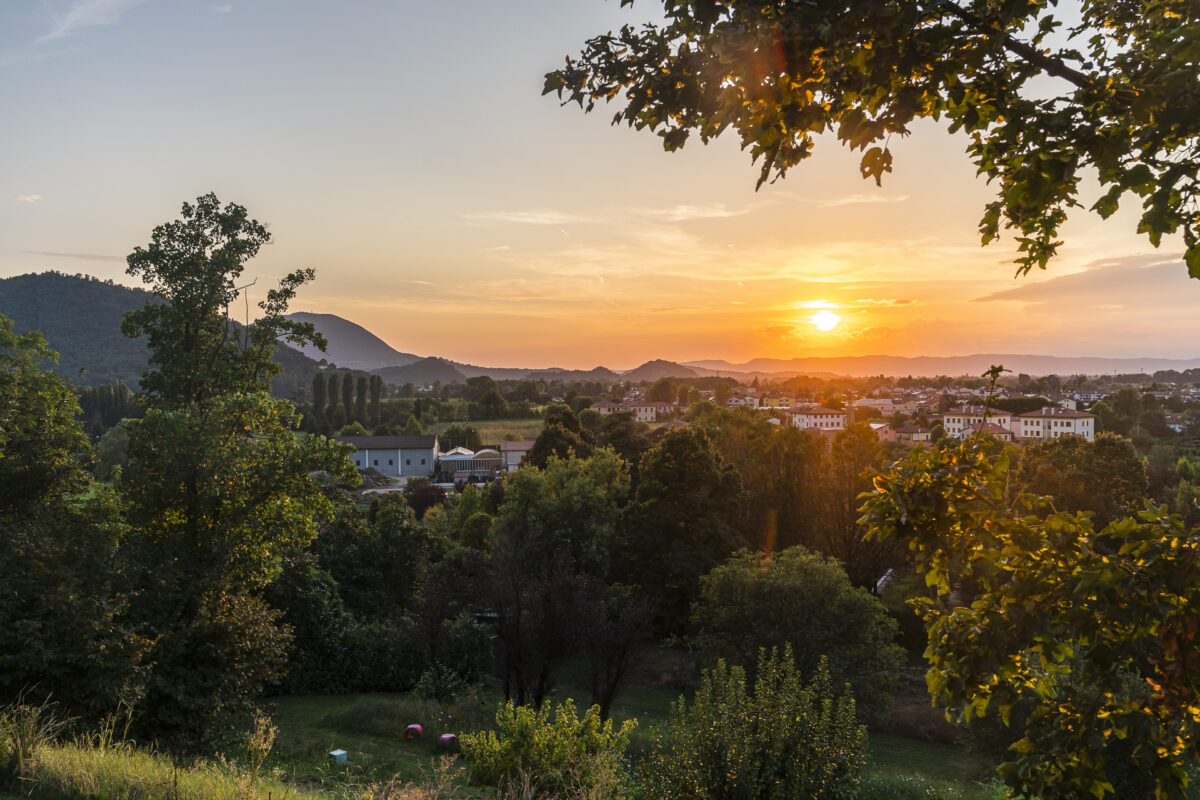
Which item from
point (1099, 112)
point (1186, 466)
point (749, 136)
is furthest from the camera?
point (1186, 466)

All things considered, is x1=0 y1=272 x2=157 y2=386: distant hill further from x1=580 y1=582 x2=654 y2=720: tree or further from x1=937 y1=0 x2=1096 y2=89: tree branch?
x1=937 y1=0 x2=1096 y2=89: tree branch

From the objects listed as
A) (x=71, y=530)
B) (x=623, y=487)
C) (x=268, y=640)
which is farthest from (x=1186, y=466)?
(x=71, y=530)

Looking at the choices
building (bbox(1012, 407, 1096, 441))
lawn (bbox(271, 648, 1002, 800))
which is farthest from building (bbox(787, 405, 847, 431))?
lawn (bbox(271, 648, 1002, 800))

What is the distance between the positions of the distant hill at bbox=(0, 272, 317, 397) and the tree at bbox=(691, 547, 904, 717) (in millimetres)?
100710

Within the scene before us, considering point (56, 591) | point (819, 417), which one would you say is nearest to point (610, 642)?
point (56, 591)

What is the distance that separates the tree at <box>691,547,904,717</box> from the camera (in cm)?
1634

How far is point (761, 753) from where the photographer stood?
6.27 m

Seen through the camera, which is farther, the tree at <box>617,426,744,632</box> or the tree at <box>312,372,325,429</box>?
the tree at <box>312,372,325,429</box>

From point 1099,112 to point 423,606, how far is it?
1647cm

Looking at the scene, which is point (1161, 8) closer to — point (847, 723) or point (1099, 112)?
point (1099, 112)

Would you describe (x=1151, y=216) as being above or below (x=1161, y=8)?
below

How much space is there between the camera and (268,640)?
36.7ft

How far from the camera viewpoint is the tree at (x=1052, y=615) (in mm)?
2809

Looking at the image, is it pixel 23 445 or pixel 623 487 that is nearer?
pixel 23 445
